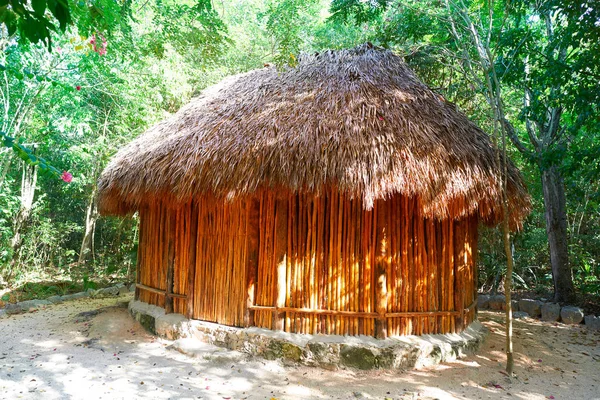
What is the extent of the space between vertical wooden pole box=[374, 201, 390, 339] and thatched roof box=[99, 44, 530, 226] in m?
0.53

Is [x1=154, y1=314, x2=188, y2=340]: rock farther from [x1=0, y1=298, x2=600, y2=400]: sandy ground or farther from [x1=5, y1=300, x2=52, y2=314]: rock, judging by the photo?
[x1=5, y1=300, x2=52, y2=314]: rock

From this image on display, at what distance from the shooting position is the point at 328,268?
441 centimetres

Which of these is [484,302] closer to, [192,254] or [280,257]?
[280,257]

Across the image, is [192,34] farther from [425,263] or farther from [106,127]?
[425,263]

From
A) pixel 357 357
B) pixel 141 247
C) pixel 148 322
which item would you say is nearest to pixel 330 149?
pixel 357 357

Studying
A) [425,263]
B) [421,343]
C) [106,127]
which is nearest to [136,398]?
[421,343]

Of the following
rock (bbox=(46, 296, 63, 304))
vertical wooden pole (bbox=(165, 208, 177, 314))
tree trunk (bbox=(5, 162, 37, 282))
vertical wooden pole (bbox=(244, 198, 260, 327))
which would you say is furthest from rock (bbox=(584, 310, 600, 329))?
tree trunk (bbox=(5, 162, 37, 282))

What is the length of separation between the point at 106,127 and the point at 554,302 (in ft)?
30.5

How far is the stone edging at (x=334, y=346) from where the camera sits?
13.5 feet

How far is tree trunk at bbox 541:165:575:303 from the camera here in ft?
22.9

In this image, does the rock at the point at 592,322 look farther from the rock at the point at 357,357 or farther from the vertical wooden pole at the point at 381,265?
the rock at the point at 357,357

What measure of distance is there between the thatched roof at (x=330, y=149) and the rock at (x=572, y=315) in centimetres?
291

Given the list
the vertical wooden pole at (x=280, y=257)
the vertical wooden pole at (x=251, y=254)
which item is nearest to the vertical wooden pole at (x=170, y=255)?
the vertical wooden pole at (x=251, y=254)

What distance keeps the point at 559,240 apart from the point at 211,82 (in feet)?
26.7
